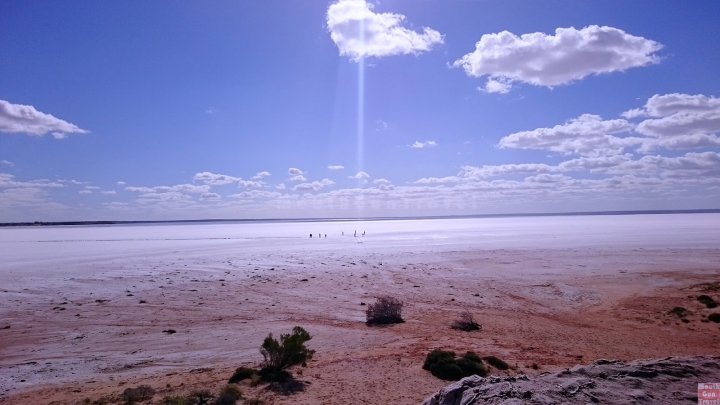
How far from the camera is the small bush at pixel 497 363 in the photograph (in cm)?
1074

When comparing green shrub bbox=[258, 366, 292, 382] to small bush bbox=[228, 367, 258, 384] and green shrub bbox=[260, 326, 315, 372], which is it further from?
small bush bbox=[228, 367, 258, 384]

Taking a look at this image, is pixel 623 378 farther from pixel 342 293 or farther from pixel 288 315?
pixel 342 293

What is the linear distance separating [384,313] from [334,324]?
190 centimetres

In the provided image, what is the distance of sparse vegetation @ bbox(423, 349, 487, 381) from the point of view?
33.0ft

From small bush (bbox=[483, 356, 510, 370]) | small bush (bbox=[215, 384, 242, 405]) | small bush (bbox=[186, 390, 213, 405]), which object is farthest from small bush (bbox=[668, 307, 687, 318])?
small bush (bbox=[186, 390, 213, 405])

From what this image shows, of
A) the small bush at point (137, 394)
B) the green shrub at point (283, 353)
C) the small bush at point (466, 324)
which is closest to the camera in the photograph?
the small bush at point (137, 394)

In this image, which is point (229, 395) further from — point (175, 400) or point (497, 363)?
point (497, 363)

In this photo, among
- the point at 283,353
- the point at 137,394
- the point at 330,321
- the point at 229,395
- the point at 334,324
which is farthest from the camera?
the point at 330,321

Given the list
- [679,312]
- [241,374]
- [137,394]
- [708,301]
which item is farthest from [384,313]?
[708,301]

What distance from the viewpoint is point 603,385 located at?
5539mm

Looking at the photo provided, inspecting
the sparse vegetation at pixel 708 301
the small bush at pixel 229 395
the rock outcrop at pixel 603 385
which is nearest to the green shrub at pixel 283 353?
the small bush at pixel 229 395

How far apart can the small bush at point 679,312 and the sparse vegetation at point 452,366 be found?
1034cm

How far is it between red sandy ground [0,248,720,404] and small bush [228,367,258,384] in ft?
0.80

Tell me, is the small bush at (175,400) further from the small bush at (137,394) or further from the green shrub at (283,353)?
the green shrub at (283,353)
